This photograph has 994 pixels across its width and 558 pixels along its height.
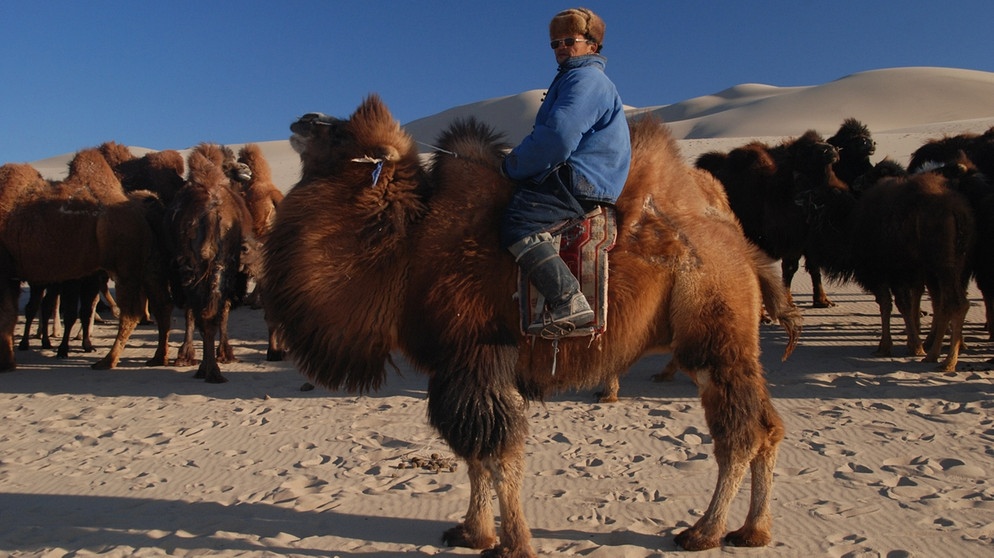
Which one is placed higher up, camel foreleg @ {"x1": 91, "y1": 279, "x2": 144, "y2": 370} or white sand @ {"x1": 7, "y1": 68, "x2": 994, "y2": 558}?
camel foreleg @ {"x1": 91, "y1": 279, "x2": 144, "y2": 370}

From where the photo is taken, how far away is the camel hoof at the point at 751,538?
438cm

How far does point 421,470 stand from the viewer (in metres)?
5.91

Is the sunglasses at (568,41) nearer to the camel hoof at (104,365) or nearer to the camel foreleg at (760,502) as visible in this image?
the camel foreleg at (760,502)

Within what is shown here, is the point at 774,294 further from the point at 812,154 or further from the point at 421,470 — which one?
the point at 812,154

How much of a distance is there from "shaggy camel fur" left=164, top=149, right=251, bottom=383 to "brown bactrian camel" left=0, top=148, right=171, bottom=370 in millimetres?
784

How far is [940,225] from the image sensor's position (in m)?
9.16

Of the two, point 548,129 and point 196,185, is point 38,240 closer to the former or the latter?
point 196,185

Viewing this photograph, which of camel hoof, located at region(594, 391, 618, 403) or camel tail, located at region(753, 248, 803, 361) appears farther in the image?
camel hoof, located at region(594, 391, 618, 403)

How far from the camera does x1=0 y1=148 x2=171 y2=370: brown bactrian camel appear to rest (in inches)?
396

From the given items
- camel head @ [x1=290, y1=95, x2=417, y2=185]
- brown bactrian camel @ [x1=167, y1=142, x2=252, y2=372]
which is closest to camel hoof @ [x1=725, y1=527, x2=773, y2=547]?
camel head @ [x1=290, y1=95, x2=417, y2=185]

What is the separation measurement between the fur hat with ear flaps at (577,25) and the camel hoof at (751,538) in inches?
112

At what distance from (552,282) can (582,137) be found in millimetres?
780

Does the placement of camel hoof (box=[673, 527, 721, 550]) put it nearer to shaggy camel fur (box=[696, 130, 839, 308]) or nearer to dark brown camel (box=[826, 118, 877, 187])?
shaggy camel fur (box=[696, 130, 839, 308])

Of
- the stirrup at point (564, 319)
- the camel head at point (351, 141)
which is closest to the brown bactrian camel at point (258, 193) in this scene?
the camel head at point (351, 141)
